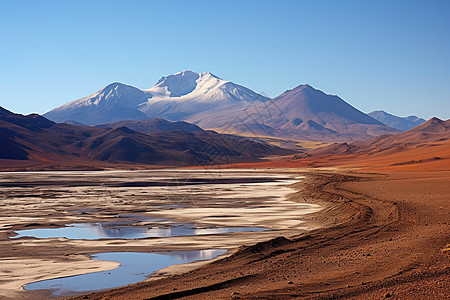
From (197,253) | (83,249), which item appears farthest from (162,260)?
(83,249)

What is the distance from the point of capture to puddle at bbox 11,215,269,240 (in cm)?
Answer: 2191

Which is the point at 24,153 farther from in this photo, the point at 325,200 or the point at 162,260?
the point at 162,260

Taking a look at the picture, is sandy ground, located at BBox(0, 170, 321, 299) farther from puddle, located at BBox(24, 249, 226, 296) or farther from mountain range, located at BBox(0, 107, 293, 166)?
mountain range, located at BBox(0, 107, 293, 166)

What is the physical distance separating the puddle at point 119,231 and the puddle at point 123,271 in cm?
412

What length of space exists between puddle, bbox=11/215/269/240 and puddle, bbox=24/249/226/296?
412 centimetres

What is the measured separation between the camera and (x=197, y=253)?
1770 cm

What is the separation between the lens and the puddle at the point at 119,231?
21906 millimetres

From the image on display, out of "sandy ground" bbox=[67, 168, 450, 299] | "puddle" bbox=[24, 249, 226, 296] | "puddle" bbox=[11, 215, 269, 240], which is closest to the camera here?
"sandy ground" bbox=[67, 168, 450, 299]

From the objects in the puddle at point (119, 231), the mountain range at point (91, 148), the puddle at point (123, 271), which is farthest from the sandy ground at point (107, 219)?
the mountain range at point (91, 148)

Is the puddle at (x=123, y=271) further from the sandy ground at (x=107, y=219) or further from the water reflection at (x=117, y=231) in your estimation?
the water reflection at (x=117, y=231)

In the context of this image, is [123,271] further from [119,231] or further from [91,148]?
[91,148]

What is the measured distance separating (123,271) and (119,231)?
8.50 m

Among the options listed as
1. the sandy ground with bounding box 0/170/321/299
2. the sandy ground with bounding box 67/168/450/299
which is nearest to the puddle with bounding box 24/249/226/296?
the sandy ground with bounding box 0/170/321/299

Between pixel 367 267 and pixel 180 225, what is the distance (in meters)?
13.3
